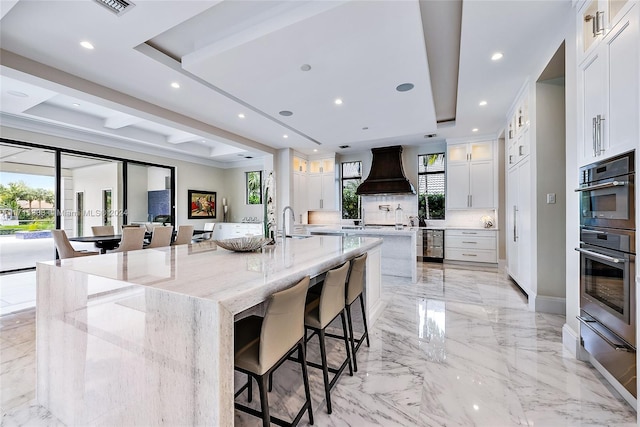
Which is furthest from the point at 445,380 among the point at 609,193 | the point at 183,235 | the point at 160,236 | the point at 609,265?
the point at 183,235

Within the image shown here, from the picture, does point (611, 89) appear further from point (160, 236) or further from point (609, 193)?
point (160, 236)

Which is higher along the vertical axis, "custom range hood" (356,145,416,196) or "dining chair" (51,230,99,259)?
"custom range hood" (356,145,416,196)

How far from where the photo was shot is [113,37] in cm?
254

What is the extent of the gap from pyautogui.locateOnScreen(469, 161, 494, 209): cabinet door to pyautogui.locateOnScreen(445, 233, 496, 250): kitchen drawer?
72 cm

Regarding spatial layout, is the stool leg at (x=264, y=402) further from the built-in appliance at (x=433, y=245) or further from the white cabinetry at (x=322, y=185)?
the white cabinetry at (x=322, y=185)

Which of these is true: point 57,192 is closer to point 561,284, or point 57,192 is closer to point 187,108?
point 187,108

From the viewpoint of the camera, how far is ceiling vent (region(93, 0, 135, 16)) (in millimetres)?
2102

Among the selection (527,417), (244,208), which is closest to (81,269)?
(527,417)

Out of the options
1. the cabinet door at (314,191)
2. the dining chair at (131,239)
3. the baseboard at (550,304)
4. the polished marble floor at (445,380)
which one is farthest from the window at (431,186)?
the dining chair at (131,239)

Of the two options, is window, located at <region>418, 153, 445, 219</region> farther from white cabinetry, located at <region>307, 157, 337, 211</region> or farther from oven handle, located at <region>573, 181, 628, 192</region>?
oven handle, located at <region>573, 181, 628, 192</region>

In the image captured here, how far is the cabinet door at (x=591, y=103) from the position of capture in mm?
1877

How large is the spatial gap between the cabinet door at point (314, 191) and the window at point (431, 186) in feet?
8.76

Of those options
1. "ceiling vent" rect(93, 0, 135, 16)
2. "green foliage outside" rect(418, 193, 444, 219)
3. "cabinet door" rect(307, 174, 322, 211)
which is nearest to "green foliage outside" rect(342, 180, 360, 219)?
"cabinet door" rect(307, 174, 322, 211)

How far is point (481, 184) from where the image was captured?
599 centimetres
